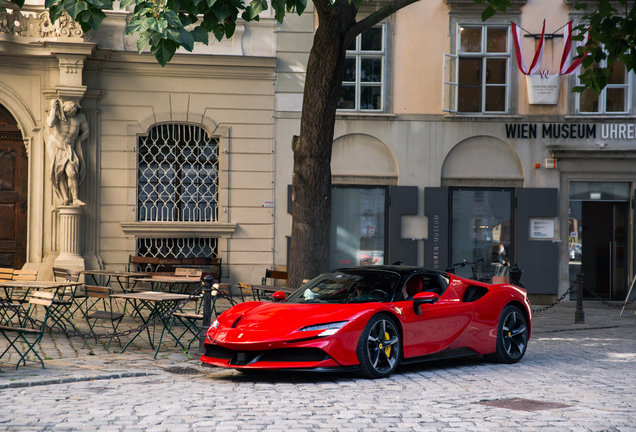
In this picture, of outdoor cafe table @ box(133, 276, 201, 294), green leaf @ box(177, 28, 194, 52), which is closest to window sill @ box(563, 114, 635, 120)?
outdoor cafe table @ box(133, 276, 201, 294)

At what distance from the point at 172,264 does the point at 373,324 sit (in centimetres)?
1066

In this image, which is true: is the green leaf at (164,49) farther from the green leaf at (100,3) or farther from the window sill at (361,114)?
the window sill at (361,114)

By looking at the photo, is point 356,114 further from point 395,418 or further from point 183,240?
point 395,418

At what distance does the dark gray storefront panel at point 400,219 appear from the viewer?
18172mm

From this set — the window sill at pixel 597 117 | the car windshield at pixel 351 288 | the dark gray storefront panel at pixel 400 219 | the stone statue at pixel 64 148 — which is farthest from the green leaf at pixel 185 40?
the window sill at pixel 597 117

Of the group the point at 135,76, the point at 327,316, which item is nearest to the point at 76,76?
the point at 135,76

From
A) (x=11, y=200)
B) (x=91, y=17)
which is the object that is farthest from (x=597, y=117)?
(x=91, y=17)

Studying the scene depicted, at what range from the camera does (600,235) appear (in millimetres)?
18906

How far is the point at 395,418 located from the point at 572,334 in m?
7.79

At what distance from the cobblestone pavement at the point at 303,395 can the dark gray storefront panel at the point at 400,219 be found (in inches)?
334

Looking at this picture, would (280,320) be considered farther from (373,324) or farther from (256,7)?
(256,7)

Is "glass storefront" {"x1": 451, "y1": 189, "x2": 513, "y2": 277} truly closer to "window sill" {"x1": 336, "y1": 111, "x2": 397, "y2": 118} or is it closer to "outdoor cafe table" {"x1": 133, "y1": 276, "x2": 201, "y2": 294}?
"window sill" {"x1": 336, "y1": 111, "x2": 397, "y2": 118}

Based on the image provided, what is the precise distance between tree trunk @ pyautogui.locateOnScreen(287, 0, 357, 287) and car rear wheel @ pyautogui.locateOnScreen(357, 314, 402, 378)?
3811 millimetres

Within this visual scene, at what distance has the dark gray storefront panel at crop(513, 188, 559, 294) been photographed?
18297 mm
